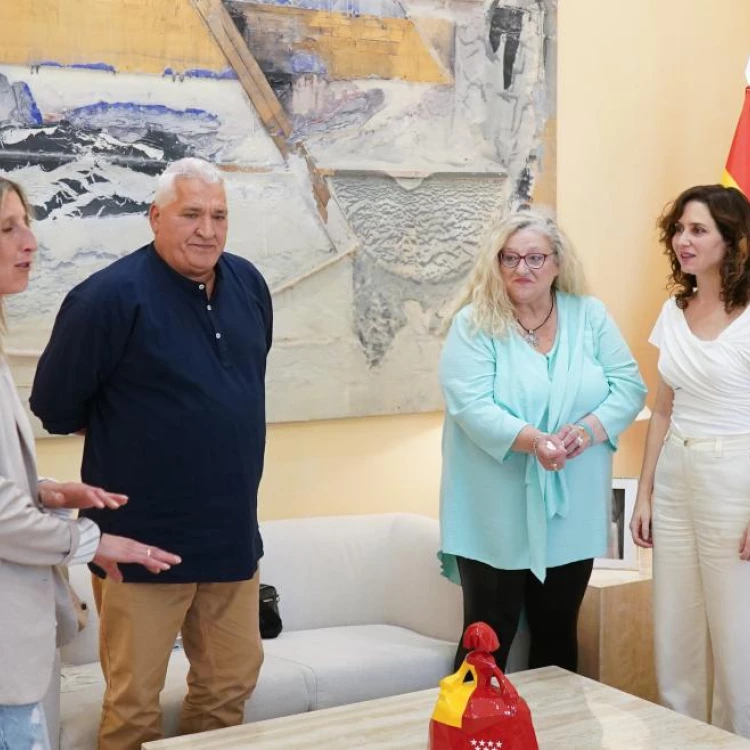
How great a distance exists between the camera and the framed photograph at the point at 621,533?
12.7ft

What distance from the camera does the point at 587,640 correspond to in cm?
364

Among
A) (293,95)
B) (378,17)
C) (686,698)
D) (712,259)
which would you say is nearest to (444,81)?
(378,17)

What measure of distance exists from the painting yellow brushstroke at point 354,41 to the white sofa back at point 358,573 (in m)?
1.48

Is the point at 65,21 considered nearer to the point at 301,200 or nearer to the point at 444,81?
the point at 301,200

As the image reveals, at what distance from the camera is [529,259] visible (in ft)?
10.5

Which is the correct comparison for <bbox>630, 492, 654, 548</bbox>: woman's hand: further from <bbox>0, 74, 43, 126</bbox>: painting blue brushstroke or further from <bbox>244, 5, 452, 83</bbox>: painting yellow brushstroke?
<bbox>0, 74, 43, 126</bbox>: painting blue brushstroke

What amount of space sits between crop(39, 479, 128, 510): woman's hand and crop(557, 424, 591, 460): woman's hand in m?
1.32

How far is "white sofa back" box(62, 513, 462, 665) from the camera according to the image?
12.2 ft

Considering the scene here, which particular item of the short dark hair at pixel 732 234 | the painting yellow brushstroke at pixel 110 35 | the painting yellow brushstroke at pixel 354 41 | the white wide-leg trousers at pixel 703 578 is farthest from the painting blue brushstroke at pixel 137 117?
the white wide-leg trousers at pixel 703 578

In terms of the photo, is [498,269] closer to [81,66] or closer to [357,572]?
[357,572]

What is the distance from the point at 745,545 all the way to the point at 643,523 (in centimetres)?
34

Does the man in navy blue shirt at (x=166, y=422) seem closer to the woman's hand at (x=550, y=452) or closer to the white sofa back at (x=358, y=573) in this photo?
the woman's hand at (x=550, y=452)

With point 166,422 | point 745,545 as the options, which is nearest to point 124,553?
point 166,422

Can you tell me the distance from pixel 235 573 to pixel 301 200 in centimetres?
156
